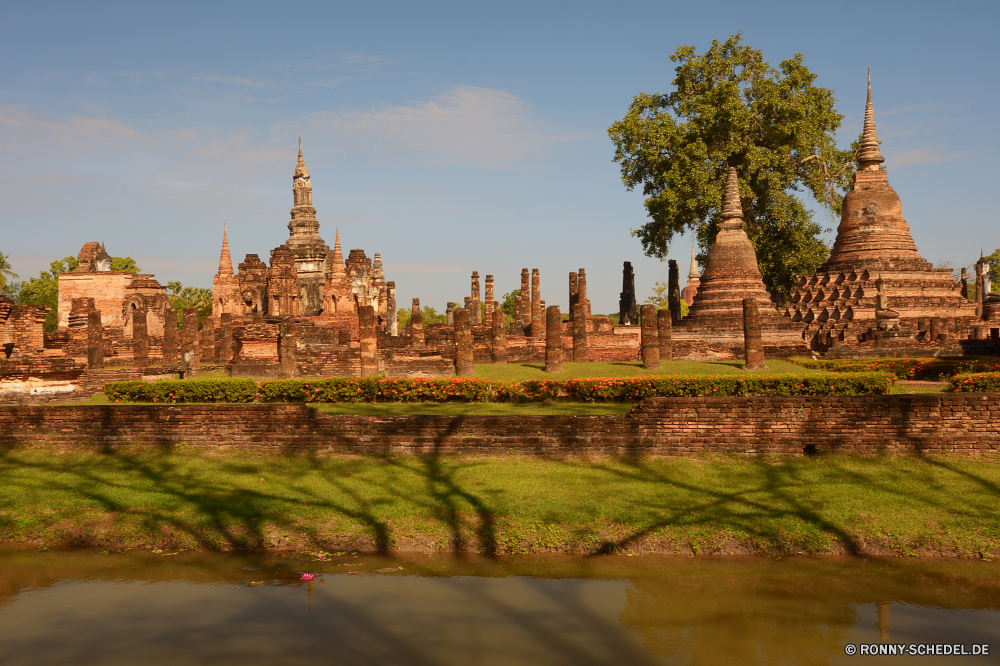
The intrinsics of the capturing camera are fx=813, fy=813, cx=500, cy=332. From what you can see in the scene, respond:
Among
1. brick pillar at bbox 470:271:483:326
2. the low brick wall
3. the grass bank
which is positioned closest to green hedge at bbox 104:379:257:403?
the low brick wall

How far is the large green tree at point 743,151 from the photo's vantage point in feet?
108

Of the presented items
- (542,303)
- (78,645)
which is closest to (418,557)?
(78,645)

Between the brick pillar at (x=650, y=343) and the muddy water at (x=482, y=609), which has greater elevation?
the brick pillar at (x=650, y=343)

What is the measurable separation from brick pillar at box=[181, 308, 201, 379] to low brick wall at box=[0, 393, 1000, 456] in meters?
11.3

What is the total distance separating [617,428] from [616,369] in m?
11.5

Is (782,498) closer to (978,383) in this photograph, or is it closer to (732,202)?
(978,383)

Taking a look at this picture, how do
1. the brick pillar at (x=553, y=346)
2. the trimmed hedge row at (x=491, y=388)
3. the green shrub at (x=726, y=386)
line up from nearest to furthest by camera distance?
the green shrub at (x=726, y=386), the trimmed hedge row at (x=491, y=388), the brick pillar at (x=553, y=346)

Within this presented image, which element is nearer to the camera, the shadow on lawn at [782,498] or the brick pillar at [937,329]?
the shadow on lawn at [782,498]

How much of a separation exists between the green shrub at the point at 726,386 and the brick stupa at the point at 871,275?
15.8 metres

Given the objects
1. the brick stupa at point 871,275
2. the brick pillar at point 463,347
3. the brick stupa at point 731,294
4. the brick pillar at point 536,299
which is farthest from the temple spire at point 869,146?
the brick pillar at point 463,347

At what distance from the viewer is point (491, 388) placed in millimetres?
13781

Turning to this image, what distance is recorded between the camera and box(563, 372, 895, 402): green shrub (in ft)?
41.8

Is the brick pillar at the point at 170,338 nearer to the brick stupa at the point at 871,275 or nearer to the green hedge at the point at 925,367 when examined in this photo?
the green hedge at the point at 925,367

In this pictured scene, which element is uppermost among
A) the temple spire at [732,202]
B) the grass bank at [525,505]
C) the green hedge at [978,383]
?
the temple spire at [732,202]
